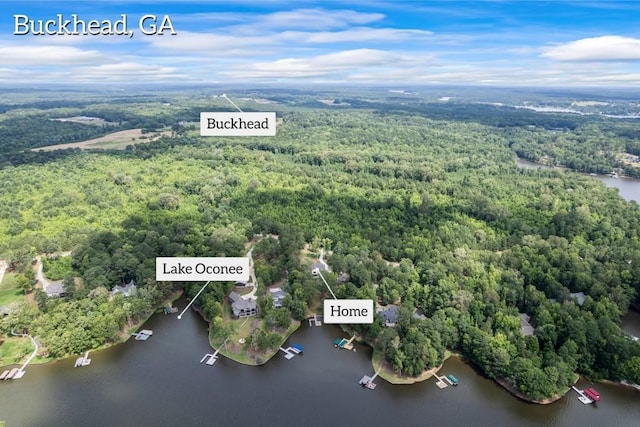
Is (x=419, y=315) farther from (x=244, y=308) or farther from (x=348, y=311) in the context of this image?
(x=244, y=308)

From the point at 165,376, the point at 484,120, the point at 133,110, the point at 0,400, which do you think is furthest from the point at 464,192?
the point at 133,110

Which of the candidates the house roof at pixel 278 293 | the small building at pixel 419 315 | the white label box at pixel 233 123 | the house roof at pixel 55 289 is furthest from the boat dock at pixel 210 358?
the white label box at pixel 233 123

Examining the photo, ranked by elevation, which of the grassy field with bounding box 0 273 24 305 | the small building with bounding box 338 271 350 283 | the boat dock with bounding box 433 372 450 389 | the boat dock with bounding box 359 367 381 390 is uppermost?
the small building with bounding box 338 271 350 283

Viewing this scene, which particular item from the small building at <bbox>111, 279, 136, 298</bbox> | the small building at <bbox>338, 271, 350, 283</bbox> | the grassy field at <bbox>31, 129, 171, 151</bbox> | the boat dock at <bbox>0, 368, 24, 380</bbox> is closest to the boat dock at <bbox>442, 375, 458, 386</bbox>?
the small building at <bbox>338, 271, 350, 283</bbox>

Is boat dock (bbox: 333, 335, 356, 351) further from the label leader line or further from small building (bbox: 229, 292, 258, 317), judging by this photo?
the label leader line

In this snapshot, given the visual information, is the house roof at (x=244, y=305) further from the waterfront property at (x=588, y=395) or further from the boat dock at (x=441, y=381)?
the waterfront property at (x=588, y=395)

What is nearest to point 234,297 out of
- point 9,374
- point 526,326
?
point 9,374

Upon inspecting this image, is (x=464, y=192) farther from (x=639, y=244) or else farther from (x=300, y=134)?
(x=300, y=134)
